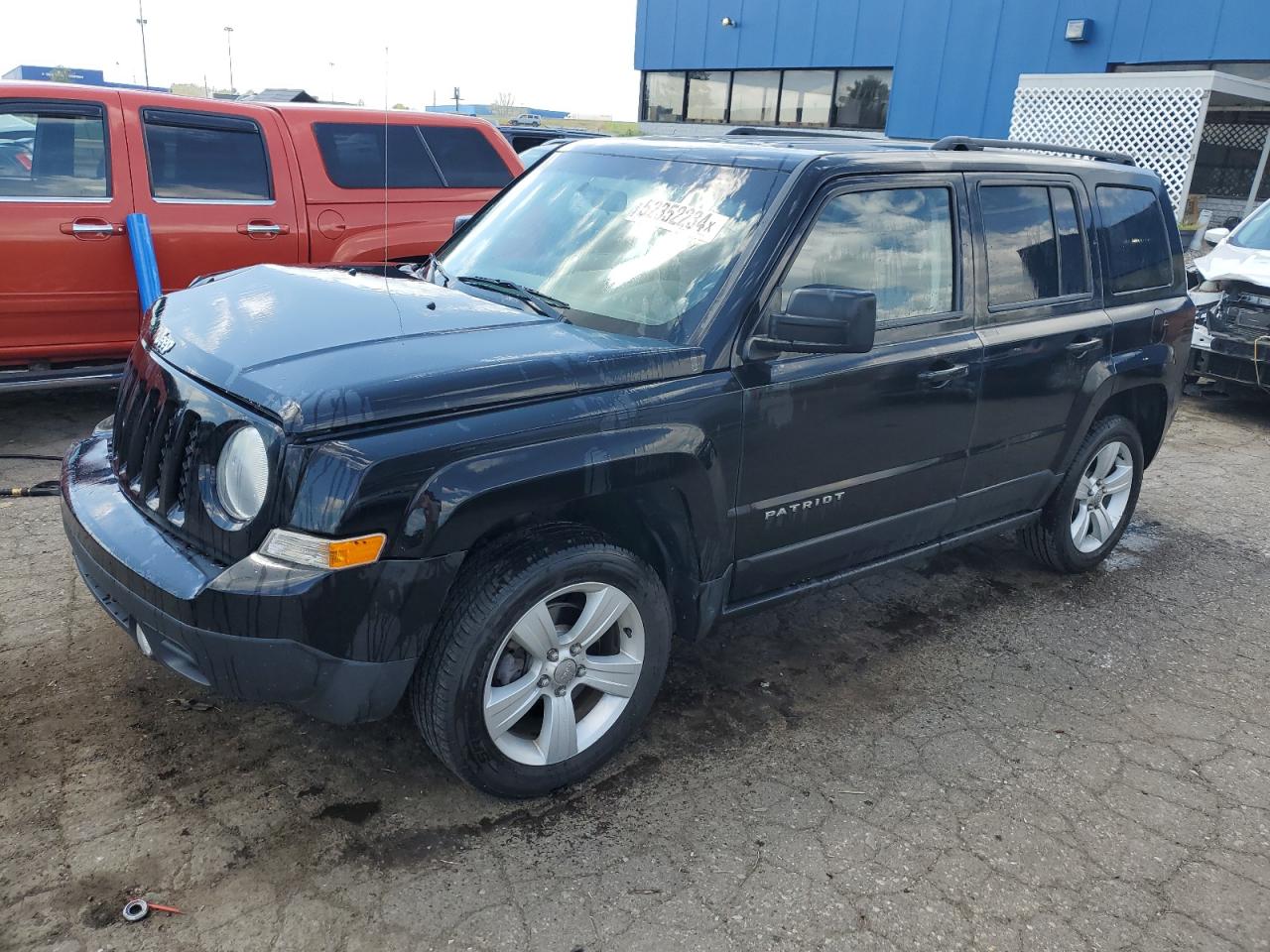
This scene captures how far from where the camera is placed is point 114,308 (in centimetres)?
584

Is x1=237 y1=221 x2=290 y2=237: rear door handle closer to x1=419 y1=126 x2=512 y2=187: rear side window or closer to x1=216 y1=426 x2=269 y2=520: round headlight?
x1=419 y1=126 x2=512 y2=187: rear side window

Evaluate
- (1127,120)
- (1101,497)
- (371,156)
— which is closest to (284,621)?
(1101,497)

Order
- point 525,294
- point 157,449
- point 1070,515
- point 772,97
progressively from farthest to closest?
point 772,97
point 1070,515
point 525,294
point 157,449

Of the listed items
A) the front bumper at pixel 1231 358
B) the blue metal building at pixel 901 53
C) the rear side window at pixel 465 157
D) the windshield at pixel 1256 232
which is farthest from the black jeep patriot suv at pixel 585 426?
the blue metal building at pixel 901 53

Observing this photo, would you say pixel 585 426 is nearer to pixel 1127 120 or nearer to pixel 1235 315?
pixel 1235 315

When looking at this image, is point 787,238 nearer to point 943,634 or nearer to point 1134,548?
point 943,634

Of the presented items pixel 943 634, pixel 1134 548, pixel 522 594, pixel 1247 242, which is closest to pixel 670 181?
pixel 522 594

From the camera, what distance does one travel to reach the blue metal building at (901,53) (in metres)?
15.1

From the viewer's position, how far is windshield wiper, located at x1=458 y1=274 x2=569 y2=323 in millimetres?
3199

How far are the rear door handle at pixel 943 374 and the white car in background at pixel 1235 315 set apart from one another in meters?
4.99

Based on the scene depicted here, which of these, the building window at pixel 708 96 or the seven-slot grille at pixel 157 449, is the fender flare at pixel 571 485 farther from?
the building window at pixel 708 96

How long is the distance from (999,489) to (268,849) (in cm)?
Answer: 305

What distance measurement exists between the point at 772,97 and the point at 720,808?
73.3 ft

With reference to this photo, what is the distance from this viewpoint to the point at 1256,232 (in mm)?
8523
